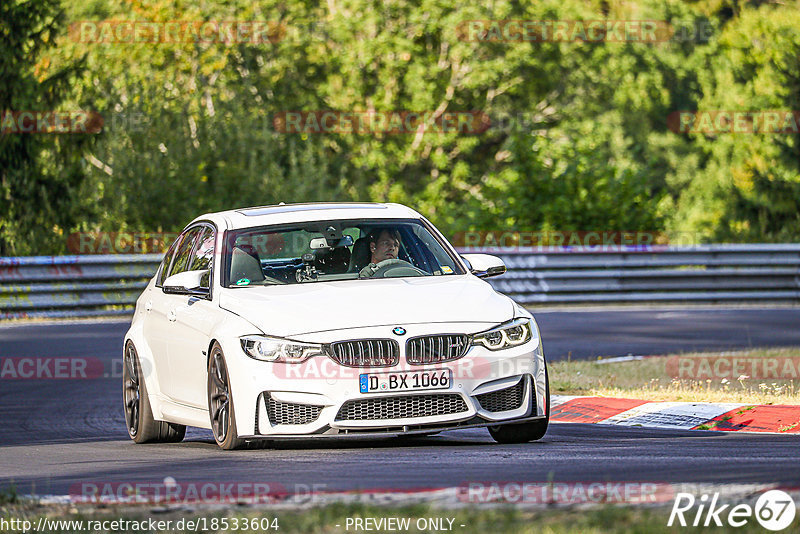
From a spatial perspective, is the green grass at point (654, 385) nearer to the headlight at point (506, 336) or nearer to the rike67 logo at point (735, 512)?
the headlight at point (506, 336)

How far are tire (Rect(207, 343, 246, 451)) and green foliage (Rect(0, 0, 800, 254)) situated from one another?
20.6 metres

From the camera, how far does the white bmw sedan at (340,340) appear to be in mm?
8781

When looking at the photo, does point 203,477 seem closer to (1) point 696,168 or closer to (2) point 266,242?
(2) point 266,242

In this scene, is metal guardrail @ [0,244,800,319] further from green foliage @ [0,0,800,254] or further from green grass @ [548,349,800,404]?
green grass @ [548,349,800,404]

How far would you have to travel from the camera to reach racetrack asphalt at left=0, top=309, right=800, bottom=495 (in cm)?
725

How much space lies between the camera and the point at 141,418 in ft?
35.3

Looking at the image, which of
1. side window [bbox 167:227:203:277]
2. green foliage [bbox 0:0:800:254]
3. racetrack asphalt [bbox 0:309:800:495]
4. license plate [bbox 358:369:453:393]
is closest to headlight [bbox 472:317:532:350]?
license plate [bbox 358:369:453:393]

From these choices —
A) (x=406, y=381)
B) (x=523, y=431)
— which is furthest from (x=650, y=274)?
(x=406, y=381)

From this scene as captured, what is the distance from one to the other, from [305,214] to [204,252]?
2.46 feet

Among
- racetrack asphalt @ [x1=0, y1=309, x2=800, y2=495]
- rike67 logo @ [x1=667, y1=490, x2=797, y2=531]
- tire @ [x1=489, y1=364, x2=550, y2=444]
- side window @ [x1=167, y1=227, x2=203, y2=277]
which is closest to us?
rike67 logo @ [x1=667, y1=490, x2=797, y2=531]

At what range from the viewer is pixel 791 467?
7.27m

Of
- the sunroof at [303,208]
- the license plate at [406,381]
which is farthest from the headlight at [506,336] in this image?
the sunroof at [303,208]

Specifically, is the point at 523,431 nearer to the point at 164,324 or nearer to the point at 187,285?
the point at 187,285

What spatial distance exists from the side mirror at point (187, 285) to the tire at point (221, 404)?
2.28 feet
